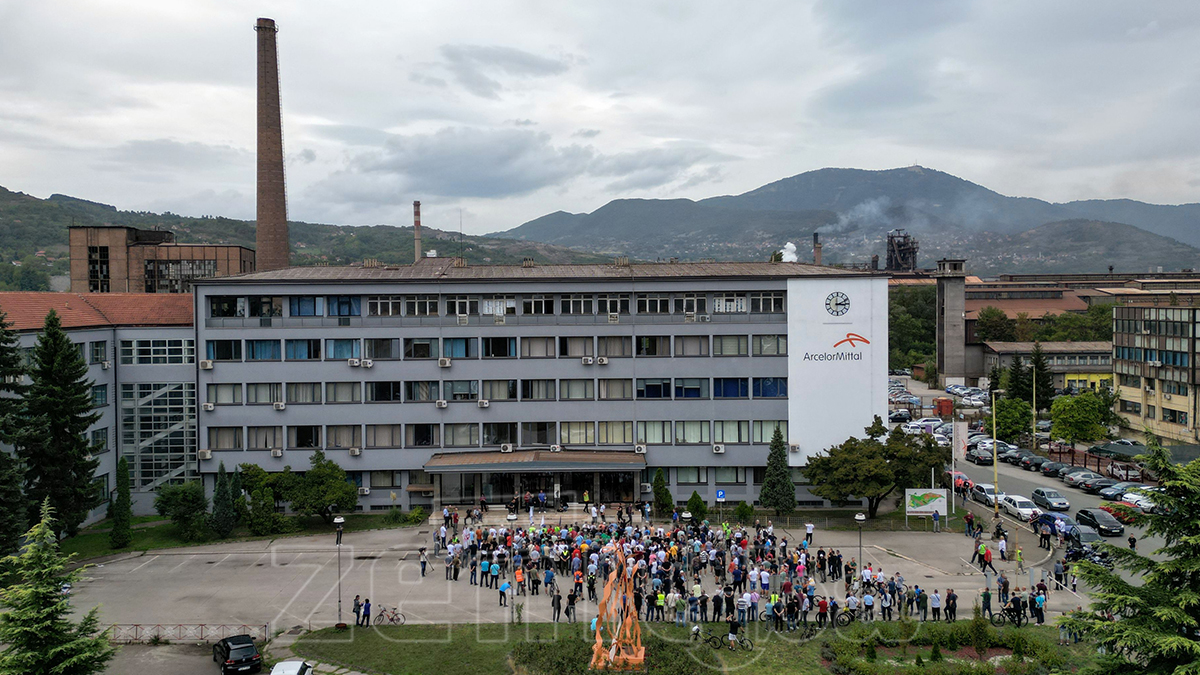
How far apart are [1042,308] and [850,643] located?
4978 inches

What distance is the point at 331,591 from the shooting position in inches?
1439

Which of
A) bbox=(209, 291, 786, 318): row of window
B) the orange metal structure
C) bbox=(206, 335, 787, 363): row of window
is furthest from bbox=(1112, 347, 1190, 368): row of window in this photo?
the orange metal structure

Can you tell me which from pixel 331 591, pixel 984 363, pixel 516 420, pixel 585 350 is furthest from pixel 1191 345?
pixel 331 591

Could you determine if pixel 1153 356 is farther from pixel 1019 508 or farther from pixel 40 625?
pixel 40 625

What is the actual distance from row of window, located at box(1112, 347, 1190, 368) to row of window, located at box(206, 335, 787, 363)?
37.7 m

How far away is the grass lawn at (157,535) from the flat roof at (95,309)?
38.9ft

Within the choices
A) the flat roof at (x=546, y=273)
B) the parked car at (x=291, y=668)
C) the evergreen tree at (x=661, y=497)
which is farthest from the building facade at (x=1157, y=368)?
the parked car at (x=291, y=668)

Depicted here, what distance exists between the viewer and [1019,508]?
48.1 m

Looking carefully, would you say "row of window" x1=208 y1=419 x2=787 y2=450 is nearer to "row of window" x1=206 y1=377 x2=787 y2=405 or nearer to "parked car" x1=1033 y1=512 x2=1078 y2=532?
"row of window" x1=206 y1=377 x2=787 y2=405

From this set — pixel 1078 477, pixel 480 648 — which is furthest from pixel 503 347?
pixel 1078 477

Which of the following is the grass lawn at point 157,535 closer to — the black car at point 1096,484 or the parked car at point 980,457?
the black car at point 1096,484

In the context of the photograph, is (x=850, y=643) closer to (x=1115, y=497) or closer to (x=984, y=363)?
(x=1115, y=497)

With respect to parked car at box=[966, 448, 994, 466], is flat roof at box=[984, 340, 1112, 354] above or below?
above

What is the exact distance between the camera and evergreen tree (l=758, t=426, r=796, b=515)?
48125 millimetres
